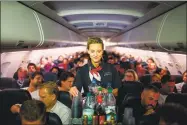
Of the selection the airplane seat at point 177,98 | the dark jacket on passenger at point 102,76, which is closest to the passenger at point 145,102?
the dark jacket on passenger at point 102,76

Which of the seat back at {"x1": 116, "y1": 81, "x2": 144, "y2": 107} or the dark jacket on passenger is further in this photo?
the seat back at {"x1": 116, "y1": 81, "x2": 144, "y2": 107}

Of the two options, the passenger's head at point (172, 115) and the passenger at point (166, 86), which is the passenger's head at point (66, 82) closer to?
the passenger at point (166, 86)

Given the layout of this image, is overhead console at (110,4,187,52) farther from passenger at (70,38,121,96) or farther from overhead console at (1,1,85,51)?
overhead console at (1,1,85,51)

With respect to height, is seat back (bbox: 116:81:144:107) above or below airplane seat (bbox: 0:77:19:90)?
below

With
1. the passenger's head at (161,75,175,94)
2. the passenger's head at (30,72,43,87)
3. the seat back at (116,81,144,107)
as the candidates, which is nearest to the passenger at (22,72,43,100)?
the passenger's head at (30,72,43,87)

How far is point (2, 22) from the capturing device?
3.48 metres

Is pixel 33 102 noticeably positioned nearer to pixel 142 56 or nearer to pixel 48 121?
pixel 48 121

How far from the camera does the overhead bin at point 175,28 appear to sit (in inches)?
160

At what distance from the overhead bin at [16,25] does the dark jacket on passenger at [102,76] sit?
1125mm

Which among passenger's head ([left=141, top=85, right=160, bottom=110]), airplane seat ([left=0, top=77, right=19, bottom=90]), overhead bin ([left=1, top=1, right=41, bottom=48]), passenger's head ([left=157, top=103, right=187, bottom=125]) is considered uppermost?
overhead bin ([left=1, top=1, right=41, bottom=48])

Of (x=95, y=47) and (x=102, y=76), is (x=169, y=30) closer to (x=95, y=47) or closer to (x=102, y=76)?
(x=102, y=76)

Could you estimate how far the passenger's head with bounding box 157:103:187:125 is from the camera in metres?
2.26

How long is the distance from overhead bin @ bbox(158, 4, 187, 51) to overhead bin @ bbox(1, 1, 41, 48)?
1988mm

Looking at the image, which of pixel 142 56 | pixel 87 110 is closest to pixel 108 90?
pixel 87 110
